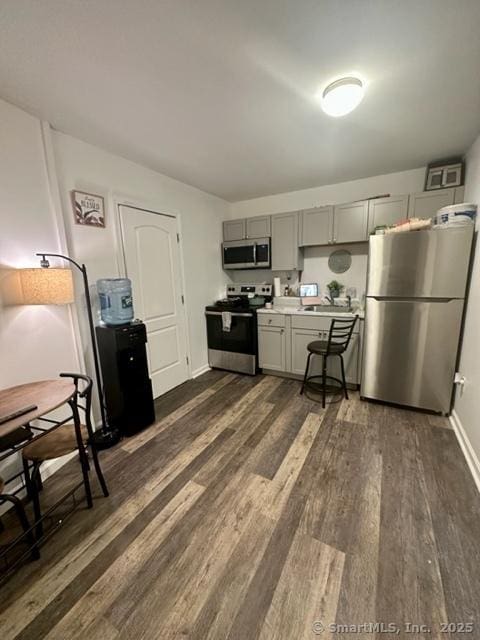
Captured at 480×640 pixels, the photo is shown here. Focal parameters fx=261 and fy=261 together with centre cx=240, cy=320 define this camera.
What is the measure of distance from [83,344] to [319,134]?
103 inches

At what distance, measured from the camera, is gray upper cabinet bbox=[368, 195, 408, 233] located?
2.80 metres

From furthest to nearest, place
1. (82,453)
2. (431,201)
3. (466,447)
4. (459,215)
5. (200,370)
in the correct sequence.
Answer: (200,370), (431,201), (459,215), (466,447), (82,453)

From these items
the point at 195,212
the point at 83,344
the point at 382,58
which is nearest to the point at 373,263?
the point at 382,58

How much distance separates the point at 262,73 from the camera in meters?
1.44

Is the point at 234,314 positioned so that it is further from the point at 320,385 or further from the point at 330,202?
the point at 330,202

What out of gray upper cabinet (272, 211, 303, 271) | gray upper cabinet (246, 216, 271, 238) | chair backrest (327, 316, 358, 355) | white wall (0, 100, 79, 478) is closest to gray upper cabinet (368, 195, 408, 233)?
gray upper cabinet (272, 211, 303, 271)

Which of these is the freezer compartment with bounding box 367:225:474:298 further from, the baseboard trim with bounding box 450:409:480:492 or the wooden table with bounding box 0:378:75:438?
the wooden table with bounding box 0:378:75:438

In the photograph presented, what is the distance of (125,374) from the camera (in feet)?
7.25

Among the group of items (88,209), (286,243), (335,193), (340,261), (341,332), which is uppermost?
(335,193)

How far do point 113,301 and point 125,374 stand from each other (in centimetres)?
65

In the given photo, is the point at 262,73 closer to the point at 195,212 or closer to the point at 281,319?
the point at 195,212

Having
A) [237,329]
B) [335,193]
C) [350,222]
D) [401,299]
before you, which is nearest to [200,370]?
[237,329]

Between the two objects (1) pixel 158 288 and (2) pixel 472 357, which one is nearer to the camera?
(2) pixel 472 357

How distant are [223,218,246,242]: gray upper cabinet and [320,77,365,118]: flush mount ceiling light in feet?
7.04
